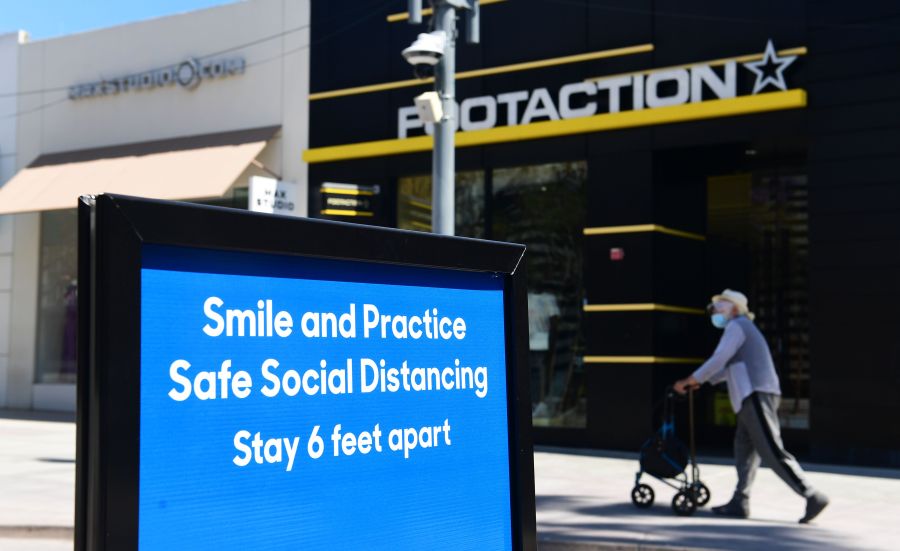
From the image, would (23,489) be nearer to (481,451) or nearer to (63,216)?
(481,451)

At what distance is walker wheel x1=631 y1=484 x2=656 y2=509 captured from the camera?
944 centimetres

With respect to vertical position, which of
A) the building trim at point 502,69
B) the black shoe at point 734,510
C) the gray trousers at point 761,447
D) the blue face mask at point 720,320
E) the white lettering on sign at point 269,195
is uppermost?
the building trim at point 502,69

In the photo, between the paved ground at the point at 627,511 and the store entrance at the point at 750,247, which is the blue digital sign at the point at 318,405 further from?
the store entrance at the point at 750,247

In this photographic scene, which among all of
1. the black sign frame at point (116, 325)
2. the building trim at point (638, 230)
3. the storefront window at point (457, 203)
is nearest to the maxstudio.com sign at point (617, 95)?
the storefront window at point (457, 203)

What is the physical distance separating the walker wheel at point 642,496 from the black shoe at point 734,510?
60 cm

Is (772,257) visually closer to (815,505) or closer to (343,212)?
(343,212)

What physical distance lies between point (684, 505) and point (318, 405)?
24.6 ft

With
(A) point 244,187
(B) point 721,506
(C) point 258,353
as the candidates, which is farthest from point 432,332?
(A) point 244,187

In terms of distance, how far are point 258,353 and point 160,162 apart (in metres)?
16.9

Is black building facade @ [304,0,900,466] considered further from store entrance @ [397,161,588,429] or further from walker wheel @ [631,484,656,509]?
walker wheel @ [631,484,656,509]

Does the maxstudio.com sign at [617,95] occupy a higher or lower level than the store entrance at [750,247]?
higher

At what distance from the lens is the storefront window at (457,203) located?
1562 centimetres

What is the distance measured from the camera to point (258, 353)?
1912mm

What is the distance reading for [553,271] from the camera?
49.1 feet
